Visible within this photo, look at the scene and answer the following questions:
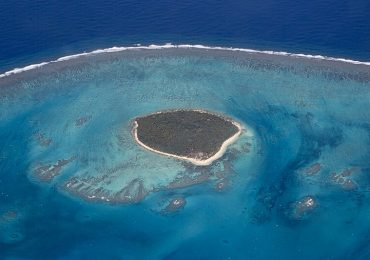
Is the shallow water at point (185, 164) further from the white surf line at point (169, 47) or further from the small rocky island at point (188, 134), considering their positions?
the small rocky island at point (188, 134)

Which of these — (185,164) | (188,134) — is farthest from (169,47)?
(185,164)

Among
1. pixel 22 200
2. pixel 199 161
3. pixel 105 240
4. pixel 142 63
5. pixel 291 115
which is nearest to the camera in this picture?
pixel 105 240

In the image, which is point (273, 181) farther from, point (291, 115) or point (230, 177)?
point (291, 115)

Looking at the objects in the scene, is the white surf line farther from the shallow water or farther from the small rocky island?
the small rocky island

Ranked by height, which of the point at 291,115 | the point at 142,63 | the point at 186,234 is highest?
the point at 142,63

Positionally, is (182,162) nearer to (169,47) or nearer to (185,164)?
(185,164)

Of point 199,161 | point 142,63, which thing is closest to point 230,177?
point 199,161
